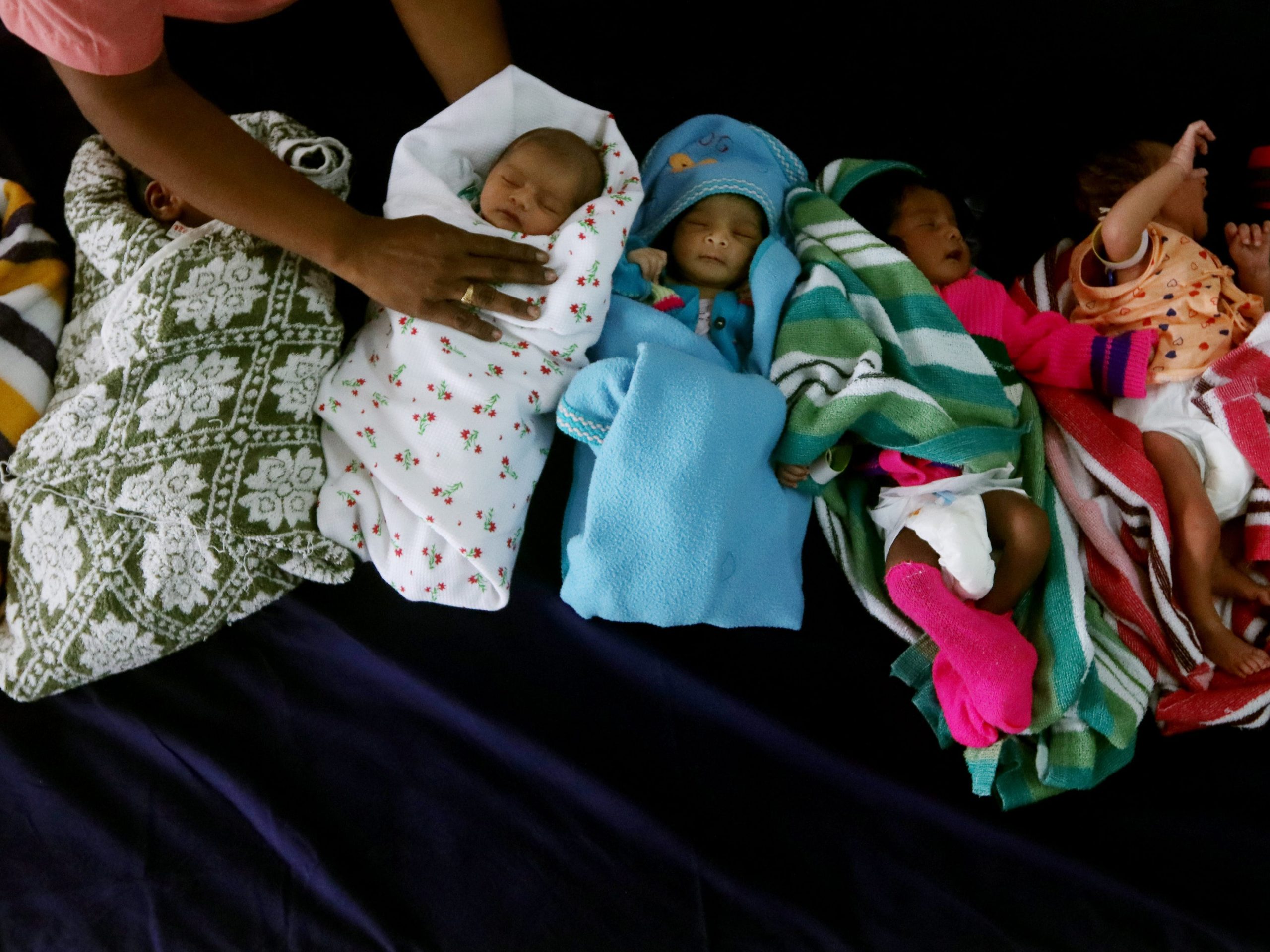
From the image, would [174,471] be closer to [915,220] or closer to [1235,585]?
[915,220]

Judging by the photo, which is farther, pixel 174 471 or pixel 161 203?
pixel 161 203

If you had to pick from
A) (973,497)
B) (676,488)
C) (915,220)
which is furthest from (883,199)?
(676,488)

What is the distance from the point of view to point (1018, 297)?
1191 millimetres

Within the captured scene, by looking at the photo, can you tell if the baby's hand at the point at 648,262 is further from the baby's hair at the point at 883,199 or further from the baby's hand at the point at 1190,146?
the baby's hand at the point at 1190,146

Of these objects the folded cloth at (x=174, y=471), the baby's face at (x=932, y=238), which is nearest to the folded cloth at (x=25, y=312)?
the folded cloth at (x=174, y=471)

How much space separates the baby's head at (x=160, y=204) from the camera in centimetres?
109

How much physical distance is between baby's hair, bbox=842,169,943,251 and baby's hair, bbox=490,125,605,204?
1.30ft

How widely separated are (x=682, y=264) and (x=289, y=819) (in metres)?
0.87

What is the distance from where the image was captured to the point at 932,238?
1.17 m

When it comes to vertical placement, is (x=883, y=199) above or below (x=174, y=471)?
above

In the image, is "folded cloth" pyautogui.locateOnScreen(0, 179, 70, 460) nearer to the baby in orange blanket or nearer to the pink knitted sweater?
the pink knitted sweater

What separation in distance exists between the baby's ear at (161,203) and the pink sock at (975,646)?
108cm

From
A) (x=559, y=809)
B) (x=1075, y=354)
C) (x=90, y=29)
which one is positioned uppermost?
(x=90, y=29)

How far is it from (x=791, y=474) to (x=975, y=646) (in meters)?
0.29
